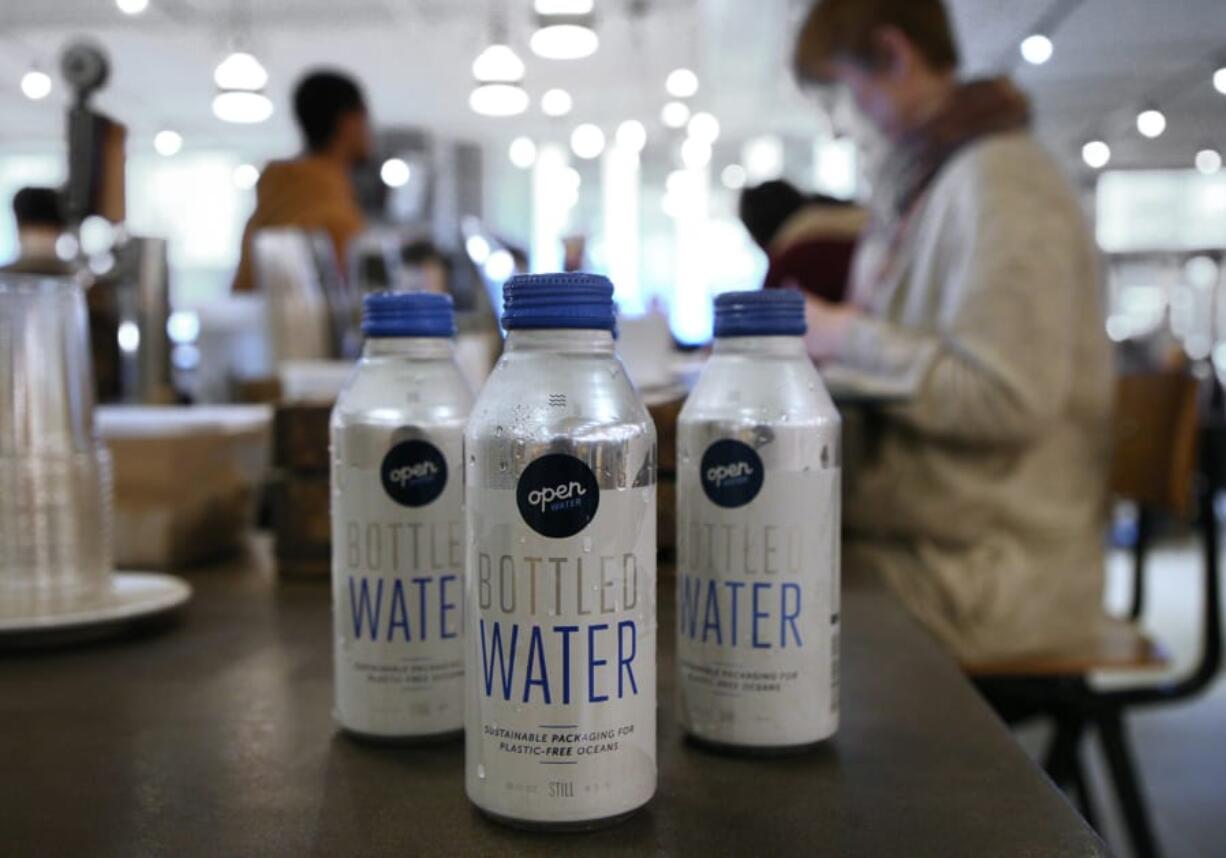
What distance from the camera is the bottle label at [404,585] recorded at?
2.04ft

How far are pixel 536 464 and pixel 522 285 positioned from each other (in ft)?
0.27

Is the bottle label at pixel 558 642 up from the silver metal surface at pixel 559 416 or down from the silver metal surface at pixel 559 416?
down

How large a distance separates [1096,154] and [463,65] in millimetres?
5137

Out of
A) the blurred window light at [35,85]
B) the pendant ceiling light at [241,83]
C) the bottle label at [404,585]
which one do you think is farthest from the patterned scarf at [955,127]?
the blurred window light at [35,85]

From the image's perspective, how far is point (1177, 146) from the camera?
11.6ft

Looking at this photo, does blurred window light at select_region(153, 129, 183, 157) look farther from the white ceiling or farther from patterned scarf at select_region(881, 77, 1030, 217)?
patterned scarf at select_region(881, 77, 1030, 217)

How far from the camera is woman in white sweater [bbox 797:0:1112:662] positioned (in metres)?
1.48

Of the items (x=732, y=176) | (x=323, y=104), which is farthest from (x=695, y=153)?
(x=323, y=104)

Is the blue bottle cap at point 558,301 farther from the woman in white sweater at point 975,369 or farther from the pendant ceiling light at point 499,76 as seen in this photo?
the pendant ceiling light at point 499,76

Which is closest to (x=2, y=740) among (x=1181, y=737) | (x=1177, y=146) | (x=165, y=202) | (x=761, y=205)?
(x=761, y=205)

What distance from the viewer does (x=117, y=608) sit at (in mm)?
938

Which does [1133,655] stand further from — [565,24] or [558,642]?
[565,24]

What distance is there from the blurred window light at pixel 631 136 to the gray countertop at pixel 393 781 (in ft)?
30.7

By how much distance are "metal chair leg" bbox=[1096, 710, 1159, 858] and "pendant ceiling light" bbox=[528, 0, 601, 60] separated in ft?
9.66
